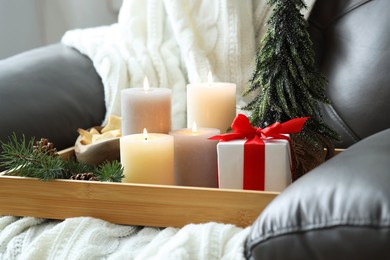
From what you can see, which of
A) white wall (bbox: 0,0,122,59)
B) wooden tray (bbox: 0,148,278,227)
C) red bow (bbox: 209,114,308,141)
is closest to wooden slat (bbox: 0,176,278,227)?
wooden tray (bbox: 0,148,278,227)

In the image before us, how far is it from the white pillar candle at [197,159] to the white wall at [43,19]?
127 centimetres

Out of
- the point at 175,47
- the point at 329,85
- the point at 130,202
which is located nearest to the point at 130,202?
the point at 130,202

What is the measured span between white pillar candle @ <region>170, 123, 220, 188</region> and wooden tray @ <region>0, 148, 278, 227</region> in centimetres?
9

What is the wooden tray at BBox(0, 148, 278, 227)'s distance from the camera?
0.92 meters

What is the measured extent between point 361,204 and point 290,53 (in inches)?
17.5

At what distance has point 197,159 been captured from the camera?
1022mm

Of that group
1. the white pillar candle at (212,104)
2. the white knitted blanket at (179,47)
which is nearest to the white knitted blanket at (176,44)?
the white knitted blanket at (179,47)

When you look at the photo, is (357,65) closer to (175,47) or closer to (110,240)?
(175,47)

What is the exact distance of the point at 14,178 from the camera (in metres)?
1.02

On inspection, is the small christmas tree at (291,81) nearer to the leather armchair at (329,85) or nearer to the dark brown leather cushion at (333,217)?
the leather armchair at (329,85)

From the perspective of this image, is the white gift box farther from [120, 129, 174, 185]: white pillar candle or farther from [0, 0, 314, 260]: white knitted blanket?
[0, 0, 314, 260]: white knitted blanket

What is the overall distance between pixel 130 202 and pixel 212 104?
0.79ft

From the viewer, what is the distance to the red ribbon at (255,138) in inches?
37.3

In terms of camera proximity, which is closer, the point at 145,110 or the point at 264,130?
the point at 264,130
